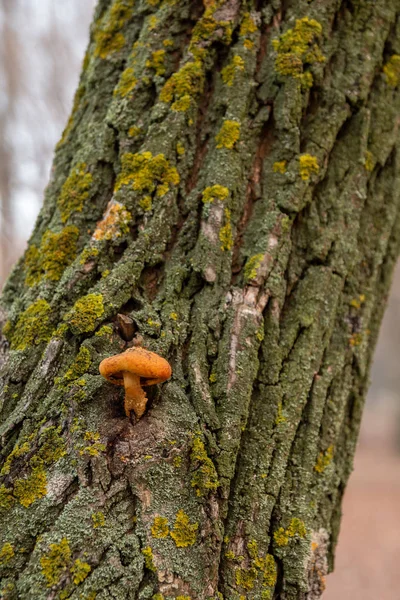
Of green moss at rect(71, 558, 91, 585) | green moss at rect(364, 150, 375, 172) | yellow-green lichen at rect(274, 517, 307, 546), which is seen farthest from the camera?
green moss at rect(364, 150, 375, 172)

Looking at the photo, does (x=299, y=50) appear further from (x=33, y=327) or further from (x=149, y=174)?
(x=33, y=327)

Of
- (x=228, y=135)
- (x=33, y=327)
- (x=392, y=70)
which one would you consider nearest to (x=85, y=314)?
(x=33, y=327)

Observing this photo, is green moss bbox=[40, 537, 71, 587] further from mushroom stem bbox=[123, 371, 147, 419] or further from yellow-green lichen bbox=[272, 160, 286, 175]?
yellow-green lichen bbox=[272, 160, 286, 175]

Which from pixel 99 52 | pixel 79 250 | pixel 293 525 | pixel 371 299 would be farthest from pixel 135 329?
pixel 99 52

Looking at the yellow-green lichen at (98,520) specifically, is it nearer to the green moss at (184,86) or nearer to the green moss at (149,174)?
the green moss at (149,174)

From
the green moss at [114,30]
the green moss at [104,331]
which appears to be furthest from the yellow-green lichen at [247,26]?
the green moss at [104,331]

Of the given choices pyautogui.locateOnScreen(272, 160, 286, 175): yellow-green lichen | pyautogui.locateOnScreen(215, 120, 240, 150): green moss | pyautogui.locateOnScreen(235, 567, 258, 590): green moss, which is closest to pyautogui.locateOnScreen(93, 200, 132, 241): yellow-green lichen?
pyautogui.locateOnScreen(215, 120, 240, 150): green moss
